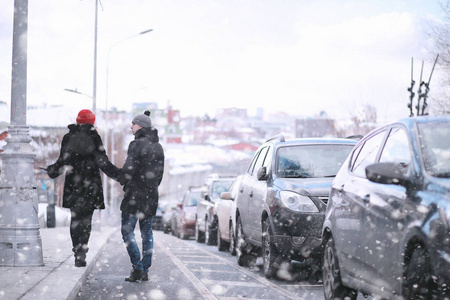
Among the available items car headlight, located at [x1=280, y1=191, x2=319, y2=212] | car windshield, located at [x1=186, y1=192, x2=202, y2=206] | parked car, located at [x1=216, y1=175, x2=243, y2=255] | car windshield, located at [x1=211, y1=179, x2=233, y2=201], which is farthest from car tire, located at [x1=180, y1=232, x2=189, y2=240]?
car headlight, located at [x1=280, y1=191, x2=319, y2=212]

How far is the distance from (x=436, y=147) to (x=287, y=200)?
454cm

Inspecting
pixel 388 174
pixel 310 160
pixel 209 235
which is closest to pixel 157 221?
pixel 209 235

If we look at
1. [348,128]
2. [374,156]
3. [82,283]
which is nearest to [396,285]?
[374,156]

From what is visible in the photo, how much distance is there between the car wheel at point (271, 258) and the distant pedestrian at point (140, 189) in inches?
61.9

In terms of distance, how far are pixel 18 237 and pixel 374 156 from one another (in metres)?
4.62

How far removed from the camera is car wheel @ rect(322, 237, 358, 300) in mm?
6941

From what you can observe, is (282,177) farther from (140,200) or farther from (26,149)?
(26,149)

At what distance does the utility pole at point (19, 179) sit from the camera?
9.31m

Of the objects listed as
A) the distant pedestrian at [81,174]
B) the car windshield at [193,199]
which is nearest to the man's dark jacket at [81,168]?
the distant pedestrian at [81,174]

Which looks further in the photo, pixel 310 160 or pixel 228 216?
pixel 228 216

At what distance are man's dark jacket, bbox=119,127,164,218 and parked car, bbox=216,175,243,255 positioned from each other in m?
3.96

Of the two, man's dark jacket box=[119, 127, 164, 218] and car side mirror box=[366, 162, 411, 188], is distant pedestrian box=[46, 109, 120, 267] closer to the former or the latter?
man's dark jacket box=[119, 127, 164, 218]

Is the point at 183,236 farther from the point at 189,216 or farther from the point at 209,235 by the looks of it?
the point at 209,235

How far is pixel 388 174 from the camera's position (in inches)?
207
